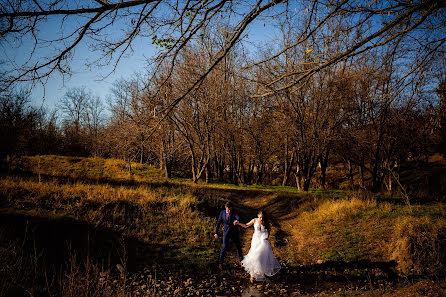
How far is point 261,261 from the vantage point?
5660 mm

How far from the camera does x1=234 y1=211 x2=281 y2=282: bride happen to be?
564 cm

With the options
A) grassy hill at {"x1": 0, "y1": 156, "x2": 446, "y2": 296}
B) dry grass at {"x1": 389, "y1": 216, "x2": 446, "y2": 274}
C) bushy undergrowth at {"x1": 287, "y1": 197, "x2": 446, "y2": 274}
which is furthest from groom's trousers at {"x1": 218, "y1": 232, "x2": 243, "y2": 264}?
dry grass at {"x1": 389, "y1": 216, "x2": 446, "y2": 274}

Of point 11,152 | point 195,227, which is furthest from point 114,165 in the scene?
point 195,227

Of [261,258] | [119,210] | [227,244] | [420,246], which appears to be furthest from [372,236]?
[119,210]

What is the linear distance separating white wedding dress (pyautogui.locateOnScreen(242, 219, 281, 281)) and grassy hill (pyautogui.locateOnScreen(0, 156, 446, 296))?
0.29 meters

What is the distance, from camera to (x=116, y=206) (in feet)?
30.9

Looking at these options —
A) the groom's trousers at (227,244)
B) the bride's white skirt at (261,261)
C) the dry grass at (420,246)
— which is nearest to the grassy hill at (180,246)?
the dry grass at (420,246)

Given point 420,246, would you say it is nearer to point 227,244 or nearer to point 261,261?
point 261,261

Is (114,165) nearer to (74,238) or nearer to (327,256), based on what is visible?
(74,238)

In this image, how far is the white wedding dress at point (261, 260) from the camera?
5.64m

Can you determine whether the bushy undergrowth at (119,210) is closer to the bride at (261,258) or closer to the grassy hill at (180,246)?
the grassy hill at (180,246)

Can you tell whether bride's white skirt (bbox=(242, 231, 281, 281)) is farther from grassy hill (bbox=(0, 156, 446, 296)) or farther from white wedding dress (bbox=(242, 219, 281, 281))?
grassy hill (bbox=(0, 156, 446, 296))

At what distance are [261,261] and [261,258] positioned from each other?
0.07 meters

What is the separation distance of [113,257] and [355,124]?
58.3ft
